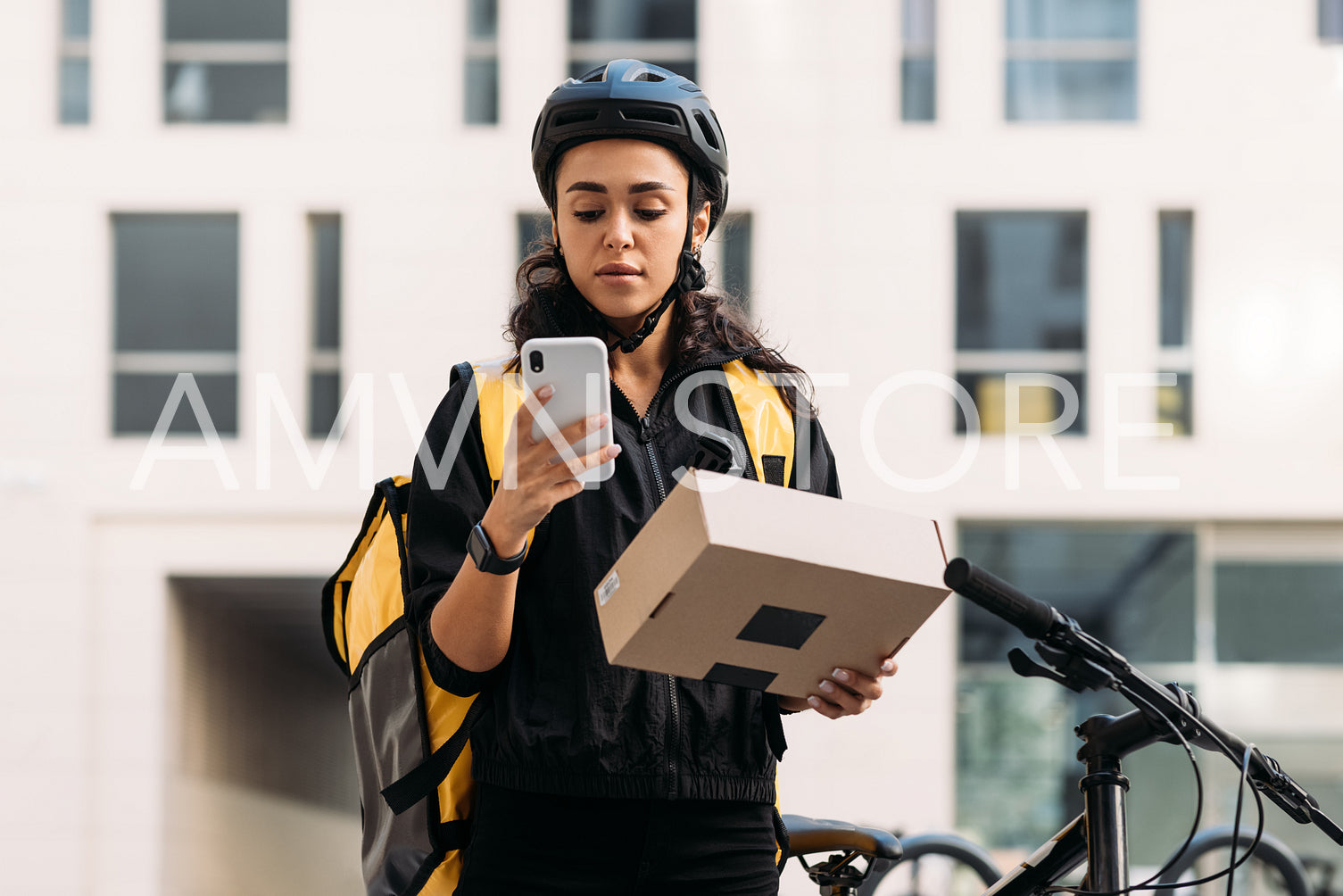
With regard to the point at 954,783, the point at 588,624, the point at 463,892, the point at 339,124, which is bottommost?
the point at 954,783

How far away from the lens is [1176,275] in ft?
32.3

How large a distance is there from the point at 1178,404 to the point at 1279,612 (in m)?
1.54

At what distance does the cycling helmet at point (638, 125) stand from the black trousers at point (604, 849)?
0.61 metres

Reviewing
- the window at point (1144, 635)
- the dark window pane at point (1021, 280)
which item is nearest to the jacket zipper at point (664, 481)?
the window at point (1144, 635)

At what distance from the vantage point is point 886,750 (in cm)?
945

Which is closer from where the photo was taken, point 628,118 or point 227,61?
point 628,118

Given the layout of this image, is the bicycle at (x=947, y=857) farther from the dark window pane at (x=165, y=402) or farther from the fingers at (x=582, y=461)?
the dark window pane at (x=165, y=402)

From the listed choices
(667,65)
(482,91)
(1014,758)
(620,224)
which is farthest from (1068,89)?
(620,224)

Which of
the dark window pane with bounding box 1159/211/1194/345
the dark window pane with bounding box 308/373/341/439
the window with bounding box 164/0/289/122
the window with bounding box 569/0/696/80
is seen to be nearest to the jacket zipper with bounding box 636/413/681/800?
the dark window pane with bounding box 308/373/341/439

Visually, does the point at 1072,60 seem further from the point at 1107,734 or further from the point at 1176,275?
the point at 1107,734

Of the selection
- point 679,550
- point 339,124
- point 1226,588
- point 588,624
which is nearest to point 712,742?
point 588,624

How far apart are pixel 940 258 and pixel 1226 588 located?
2.95m

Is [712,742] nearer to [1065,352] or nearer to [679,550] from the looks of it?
[679,550]

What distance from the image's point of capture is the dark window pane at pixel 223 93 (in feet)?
33.7
